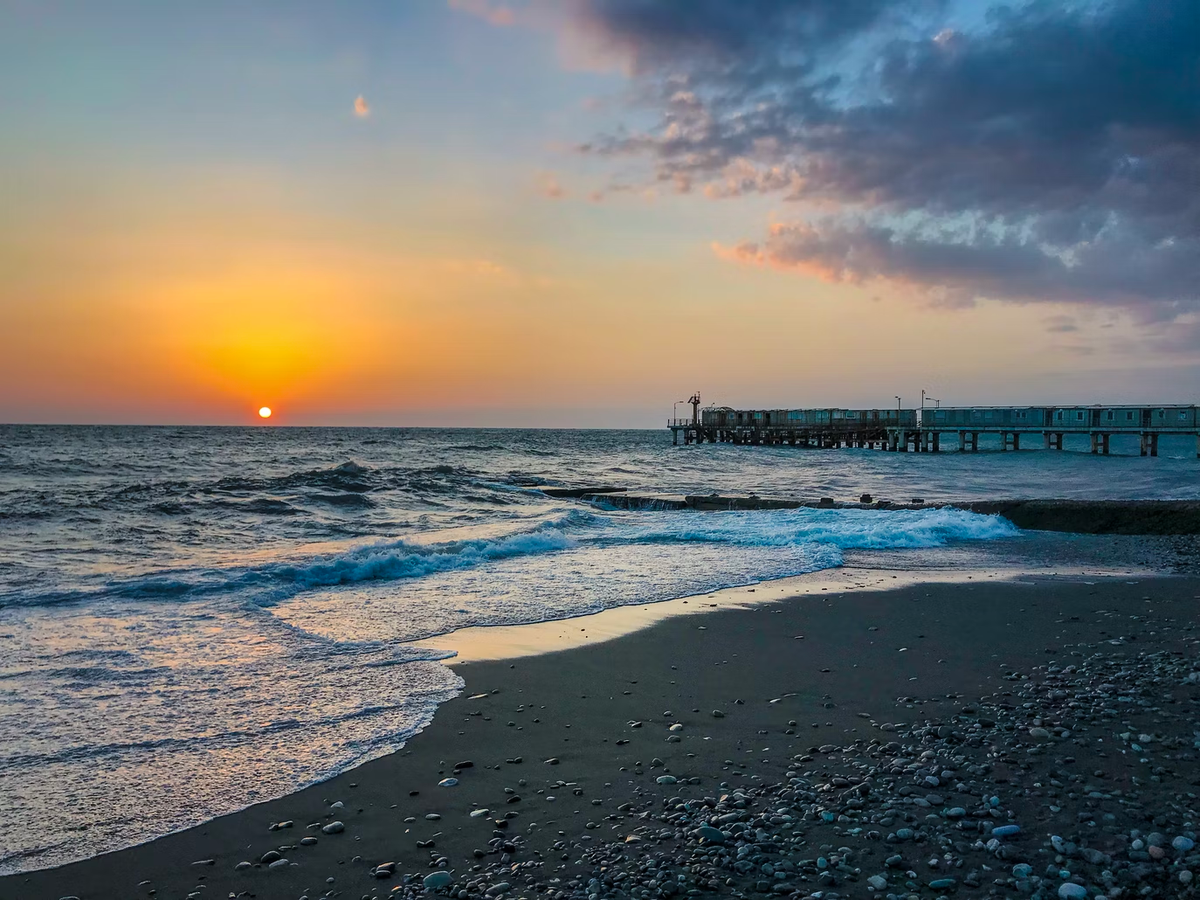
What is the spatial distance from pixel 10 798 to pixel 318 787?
1.92 metres

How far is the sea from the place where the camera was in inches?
213

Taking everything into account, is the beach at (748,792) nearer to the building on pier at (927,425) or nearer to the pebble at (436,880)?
the pebble at (436,880)

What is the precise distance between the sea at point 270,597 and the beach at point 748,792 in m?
0.42

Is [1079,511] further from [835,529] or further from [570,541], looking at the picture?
[570,541]

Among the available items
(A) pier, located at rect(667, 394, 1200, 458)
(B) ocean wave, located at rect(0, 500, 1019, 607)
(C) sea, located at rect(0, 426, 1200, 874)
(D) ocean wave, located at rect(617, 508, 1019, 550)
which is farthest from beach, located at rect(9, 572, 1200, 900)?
(A) pier, located at rect(667, 394, 1200, 458)

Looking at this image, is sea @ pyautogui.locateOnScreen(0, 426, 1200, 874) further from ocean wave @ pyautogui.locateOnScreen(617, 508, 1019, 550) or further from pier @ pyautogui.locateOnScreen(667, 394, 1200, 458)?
pier @ pyautogui.locateOnScreen(667, 394, 1200, 458)

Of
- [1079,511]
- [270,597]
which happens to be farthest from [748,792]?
[1079,511]

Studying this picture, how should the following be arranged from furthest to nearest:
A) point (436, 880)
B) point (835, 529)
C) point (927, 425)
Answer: point (927, 425)
point (835, 529)
point (436, 880)

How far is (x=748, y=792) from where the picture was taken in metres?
4.89

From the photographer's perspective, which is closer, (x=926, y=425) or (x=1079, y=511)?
(x=1079, y=511)

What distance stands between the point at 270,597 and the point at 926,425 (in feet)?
230

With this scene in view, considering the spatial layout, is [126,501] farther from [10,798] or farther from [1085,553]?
[1085,553]

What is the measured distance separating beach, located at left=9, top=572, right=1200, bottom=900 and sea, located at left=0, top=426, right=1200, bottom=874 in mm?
416

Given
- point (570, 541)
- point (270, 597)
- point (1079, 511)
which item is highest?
point (1079, 511)
